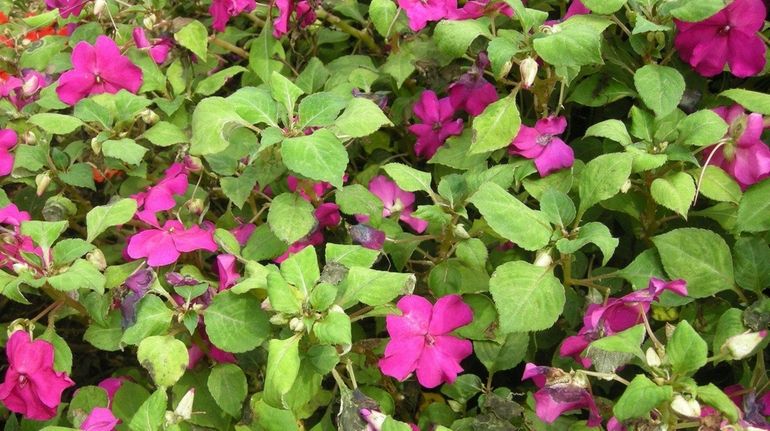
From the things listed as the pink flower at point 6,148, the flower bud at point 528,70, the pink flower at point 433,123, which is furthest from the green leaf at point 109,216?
the flower bud at point 528,70

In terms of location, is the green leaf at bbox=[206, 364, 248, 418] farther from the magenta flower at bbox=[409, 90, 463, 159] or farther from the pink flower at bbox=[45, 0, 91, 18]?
the pink flower at bbox=[45, 0, 91, 18]

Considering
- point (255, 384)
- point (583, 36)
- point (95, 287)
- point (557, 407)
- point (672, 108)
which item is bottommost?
point (255, 384)

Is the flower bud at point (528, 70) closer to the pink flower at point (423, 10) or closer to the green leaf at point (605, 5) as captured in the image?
the green leaf at point (605, 5)

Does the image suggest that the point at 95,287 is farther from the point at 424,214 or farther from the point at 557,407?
the point at 557,407

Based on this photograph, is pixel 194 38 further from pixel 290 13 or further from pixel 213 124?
pixel 213 124

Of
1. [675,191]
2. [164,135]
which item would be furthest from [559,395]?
[164,135]

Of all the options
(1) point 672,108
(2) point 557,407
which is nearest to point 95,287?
(2) point 557,407
